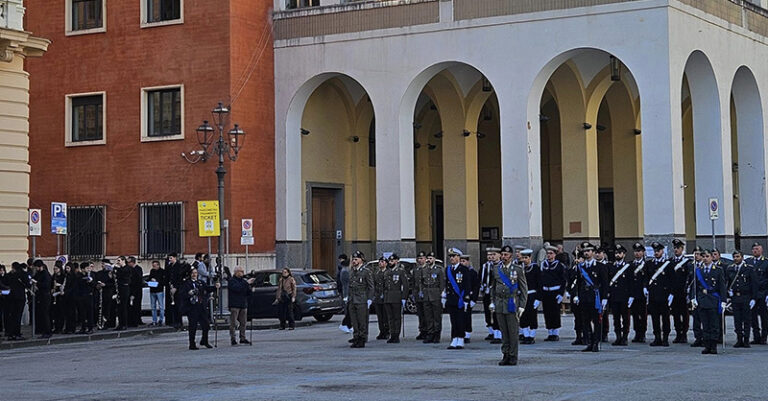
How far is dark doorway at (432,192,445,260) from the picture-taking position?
4641 centimetres

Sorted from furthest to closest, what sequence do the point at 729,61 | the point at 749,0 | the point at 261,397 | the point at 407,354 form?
1. the point at 749,0
2. the point at 729,61
3. the point at 407,354
4. the point at 261,397

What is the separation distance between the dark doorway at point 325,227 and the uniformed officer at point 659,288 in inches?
768

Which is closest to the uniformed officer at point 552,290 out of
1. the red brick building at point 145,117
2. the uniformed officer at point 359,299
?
the uniformed officer at point 359,299

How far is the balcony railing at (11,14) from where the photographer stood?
28.4 meters

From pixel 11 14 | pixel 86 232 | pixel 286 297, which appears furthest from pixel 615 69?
pixel 11 14

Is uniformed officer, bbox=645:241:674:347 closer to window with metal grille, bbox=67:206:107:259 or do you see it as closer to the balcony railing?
the balcony railing

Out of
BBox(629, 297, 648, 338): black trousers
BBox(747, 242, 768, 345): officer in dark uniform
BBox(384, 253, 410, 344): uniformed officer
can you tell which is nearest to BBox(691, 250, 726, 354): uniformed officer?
BBox(747, 242, 768, 345): officer in dark uniform

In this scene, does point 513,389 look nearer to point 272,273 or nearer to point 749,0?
point 272,273

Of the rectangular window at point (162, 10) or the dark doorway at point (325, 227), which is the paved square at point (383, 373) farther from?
the rectangular window at point (162, 10)

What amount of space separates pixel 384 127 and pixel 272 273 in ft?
26.0

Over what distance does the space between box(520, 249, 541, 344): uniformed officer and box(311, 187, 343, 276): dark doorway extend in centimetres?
1794

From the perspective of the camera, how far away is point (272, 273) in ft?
104

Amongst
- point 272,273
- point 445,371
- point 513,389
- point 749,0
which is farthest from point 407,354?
point 749,0

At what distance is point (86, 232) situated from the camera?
129 ft
